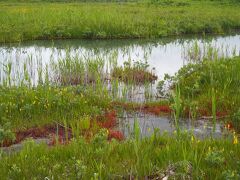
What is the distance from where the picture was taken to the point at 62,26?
2139 cm

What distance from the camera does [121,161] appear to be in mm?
5871

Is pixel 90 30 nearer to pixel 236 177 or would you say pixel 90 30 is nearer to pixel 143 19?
pixel 143 19

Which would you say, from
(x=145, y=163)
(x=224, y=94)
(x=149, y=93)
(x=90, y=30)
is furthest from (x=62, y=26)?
(x=145, y=163)

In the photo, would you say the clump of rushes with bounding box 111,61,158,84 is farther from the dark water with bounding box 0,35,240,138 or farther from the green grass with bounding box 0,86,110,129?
the green grass with bounding box 0,86,110,129

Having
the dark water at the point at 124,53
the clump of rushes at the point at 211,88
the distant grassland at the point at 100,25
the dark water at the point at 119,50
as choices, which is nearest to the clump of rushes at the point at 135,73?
the dark water at the point at 124,53

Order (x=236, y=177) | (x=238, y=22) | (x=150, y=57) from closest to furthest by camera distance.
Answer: (x=236, y=177) < (x=150, y=57) < (x=238, y=22)

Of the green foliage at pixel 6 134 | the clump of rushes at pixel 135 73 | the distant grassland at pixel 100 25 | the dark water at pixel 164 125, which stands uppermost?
the distant grassland at pixel 100 25

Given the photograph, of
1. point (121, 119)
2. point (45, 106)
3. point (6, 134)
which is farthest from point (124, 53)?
point (6, 134)

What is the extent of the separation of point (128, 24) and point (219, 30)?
19.8ft

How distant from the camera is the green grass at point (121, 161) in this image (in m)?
5.16

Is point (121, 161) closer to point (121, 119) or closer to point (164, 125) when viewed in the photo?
point (164, 125)

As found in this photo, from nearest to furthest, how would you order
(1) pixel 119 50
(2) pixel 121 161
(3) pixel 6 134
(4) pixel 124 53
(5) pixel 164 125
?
(2) pixel 121 161 < (3) pixel 6 134 < (5) pixel 164 125 < (4) pixel 124 53 < (1) pixel 119 50

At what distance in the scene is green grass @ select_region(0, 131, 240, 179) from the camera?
5.16 meters

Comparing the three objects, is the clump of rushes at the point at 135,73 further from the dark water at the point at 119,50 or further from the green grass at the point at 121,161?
the green grass at the point at 121,161
